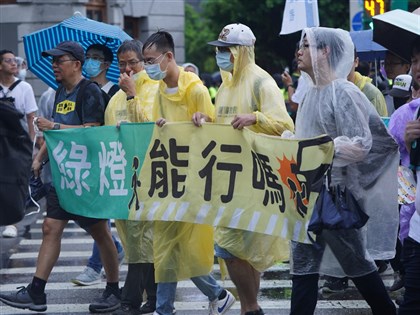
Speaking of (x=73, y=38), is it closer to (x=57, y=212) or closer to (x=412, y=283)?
(x=57, y=212)

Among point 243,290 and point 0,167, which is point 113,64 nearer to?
point 243,290

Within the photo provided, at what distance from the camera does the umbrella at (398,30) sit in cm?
541

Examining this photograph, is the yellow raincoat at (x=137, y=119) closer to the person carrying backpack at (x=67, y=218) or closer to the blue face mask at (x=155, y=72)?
the person carrying backpack at (x=67, y=218)

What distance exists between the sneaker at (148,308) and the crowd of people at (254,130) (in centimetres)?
1

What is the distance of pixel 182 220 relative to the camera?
278 inches

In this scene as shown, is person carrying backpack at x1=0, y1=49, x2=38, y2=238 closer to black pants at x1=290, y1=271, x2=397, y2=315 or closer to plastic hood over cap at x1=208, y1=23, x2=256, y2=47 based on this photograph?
plastic hood over cap at x1=208, y1=23, x2=256, y2=47

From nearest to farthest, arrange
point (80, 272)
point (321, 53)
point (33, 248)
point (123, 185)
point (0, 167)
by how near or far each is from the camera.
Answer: point (0, 167) < point (321, 53) < point (123, 185) < point (80, 272) < point (33, 248)

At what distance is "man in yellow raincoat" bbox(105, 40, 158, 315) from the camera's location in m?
7.83

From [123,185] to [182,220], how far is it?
0.75 meters

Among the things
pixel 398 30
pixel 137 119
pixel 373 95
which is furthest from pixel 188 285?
pixel 398 30

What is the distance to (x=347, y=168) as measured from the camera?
607 centimetres

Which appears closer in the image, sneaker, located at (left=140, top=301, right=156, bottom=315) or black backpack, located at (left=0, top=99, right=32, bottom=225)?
black backpack, located at (left=0, top=99, right=32, bottom=225)

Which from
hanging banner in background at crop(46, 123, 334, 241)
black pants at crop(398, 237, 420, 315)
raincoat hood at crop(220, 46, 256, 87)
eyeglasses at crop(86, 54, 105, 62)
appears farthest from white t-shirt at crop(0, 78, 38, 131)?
black pants at crop(398, 237, 420, 315)

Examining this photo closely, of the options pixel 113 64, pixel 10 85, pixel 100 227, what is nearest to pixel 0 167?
pixel 100 227
